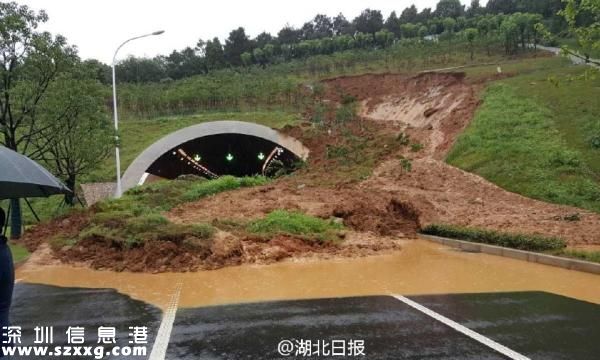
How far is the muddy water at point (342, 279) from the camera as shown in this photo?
308 inches

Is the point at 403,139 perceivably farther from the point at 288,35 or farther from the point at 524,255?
the point at 288,35

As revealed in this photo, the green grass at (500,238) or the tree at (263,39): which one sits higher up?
the tree at (263,39)

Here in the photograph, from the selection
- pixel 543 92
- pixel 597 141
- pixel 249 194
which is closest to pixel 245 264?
pixel 249 194

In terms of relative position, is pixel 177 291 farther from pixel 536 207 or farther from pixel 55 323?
pixel 536 207

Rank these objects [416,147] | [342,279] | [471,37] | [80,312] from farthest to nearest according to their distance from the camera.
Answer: [471,37], [416,147], [342,279], [80,312]

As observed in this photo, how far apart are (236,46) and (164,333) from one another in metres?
63.3

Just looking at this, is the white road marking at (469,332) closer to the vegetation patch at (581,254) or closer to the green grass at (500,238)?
the vegetation patch at (581,254)

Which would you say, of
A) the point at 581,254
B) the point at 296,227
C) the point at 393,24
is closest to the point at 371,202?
the point at 296,227

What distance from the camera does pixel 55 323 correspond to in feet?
20.9

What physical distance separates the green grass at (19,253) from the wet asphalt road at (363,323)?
406cm

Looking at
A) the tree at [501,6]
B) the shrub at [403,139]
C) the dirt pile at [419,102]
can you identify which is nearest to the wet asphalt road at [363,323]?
the dirt pile at [419,102]

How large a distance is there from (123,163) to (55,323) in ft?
63.2

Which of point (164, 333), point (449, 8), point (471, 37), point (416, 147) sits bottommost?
point (164, 333)

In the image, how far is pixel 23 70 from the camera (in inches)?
563
